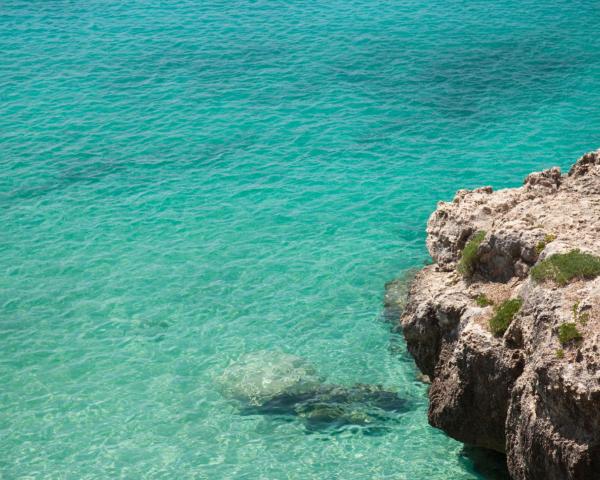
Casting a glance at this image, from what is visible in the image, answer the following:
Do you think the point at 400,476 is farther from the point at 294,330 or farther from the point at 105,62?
the point at 105,62

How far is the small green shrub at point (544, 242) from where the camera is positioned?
14.0m

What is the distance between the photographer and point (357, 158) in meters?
28.7

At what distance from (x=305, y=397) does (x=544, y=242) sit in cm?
628

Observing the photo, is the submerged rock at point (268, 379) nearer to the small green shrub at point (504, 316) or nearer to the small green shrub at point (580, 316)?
the small green shrub at point (504, 316)

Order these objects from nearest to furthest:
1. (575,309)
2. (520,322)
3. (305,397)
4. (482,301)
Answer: (575,309) → (520,322) → (482,301) → (305,397)

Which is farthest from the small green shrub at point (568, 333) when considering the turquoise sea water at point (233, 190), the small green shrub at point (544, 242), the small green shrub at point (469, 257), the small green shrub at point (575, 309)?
the turquoise sea water at point (233, 190)

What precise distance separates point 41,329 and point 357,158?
12.4 m

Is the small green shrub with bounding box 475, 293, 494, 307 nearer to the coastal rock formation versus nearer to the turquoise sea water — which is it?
the coastal rock formation

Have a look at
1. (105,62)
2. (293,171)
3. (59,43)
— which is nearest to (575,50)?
(293,171)

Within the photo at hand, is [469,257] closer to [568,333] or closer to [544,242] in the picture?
[544,242]

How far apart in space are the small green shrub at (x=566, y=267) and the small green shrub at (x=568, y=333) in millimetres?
968

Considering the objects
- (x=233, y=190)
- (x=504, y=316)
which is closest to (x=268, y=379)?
(x=504, y=316)

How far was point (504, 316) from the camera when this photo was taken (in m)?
13.6

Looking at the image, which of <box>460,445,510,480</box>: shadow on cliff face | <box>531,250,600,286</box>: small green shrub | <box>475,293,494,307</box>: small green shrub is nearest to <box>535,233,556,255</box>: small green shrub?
<box>531,250,600,286</box>: small green shrub
